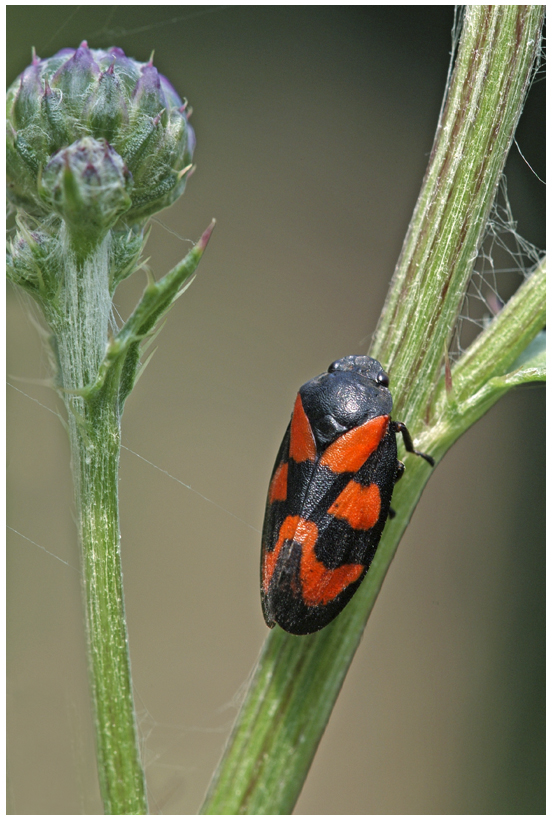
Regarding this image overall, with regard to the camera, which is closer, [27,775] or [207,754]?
[27,775]

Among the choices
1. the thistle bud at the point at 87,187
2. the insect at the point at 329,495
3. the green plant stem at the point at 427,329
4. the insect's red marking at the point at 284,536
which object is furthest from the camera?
the insect's red marking at the point at 284,536

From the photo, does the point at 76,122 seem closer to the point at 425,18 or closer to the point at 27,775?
the point at 27,775

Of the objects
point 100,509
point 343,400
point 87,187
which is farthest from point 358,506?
point 87,187

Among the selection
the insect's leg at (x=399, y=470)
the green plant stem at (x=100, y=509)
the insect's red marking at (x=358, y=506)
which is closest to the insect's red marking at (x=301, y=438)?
the insect's red marking at (x=358, y=506)

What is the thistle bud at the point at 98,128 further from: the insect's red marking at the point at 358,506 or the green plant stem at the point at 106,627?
the insect's red marking at the point at 358,506

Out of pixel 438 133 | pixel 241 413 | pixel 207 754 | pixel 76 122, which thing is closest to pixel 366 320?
pixel 241 413

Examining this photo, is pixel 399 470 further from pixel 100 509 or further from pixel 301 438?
pixel 100 509
